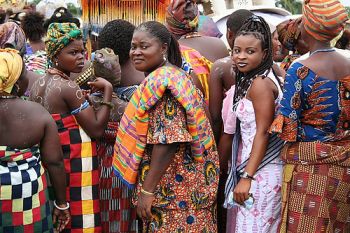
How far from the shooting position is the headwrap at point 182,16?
4.68m

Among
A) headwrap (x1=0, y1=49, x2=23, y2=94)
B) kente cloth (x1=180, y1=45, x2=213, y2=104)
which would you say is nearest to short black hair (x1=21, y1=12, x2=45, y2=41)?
kente cloth (x1=180, y1=45, x2=213, y2=104)

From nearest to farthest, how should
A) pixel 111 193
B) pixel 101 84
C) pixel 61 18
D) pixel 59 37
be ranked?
pixel 59 37
pixel 101 84
pixel 111 193
pixel 61 18

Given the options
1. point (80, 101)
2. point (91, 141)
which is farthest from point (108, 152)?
point (80, 101)

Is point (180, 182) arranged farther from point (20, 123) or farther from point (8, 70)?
point (8, 70)

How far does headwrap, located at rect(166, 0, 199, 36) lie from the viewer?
184 inches

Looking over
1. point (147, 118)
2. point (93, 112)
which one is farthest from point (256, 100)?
point (93, 112)

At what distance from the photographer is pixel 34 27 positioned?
595cm

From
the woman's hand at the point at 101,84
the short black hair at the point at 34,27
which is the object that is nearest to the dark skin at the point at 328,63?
the woman's hand at the point at 101,84

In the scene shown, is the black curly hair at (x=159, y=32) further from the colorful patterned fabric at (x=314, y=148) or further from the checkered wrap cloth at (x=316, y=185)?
the checkered wrap cloth at (x=316, y=185)

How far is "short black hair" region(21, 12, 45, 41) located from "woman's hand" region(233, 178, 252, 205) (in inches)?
136

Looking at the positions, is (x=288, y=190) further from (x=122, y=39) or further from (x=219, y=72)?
(x=122, y=39)

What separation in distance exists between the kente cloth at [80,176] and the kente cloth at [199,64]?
1.25m

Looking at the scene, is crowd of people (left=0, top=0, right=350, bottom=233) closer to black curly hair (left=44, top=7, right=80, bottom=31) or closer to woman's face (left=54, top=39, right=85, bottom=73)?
woman's face (left=54, top=39, right=85, bottom=73)

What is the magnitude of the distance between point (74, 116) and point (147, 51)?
67cm
